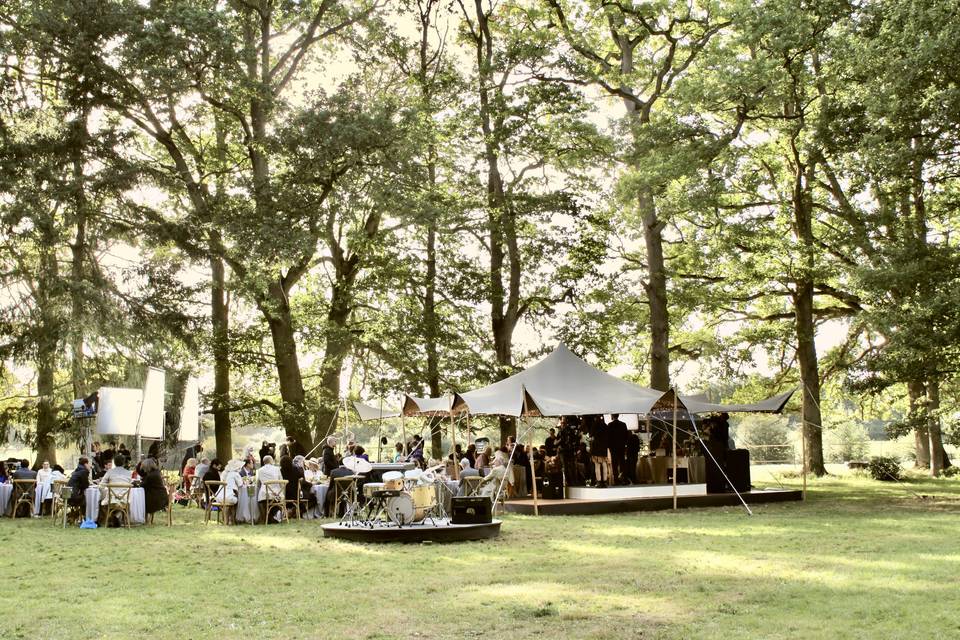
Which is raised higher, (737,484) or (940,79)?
(940,79)

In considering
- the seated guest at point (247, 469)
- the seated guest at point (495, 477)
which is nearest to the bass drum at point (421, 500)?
the seated guest at point (495, 477)

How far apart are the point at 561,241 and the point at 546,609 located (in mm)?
18540

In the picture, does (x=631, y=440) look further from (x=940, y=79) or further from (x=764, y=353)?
(x=764, y=353)

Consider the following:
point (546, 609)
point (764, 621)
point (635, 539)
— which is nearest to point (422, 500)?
point (635, 539)

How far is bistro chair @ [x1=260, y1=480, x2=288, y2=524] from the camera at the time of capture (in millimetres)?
13938

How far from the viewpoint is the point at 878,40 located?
14.8m

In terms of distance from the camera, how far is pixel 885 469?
21.9 meters

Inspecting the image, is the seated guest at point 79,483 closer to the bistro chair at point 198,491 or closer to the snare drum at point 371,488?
the bistro chair at point 198,491

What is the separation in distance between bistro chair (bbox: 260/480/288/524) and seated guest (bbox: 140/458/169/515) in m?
1.51

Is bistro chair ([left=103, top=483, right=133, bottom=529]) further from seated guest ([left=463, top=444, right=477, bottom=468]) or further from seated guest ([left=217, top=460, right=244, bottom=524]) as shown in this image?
seated guest ([left=463, top=444, right=477, bottom=468])

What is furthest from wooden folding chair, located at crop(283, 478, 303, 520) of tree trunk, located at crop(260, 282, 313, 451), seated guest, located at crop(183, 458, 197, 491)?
tree trunk, located at crop(260, 282, 313, 451)

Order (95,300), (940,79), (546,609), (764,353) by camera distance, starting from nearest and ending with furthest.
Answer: (546,609), (940,79), (95,300), (764,353)

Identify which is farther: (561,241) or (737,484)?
(561,241)

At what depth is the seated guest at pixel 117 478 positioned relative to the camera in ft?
43.8
